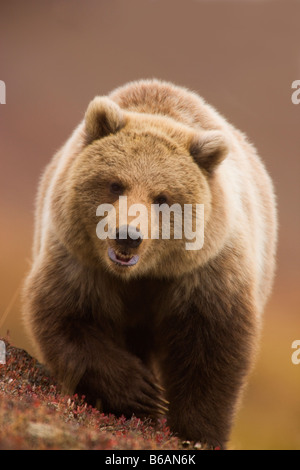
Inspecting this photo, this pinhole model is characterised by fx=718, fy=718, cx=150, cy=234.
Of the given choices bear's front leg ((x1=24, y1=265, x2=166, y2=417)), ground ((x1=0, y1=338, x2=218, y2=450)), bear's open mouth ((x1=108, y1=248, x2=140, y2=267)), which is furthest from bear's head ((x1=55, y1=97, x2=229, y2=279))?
ground ((x1=0, y1=338, x2=218, y2=450))

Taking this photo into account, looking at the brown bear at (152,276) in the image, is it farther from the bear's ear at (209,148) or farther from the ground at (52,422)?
the ground at (52,422)

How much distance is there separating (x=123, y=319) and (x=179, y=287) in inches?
25.8

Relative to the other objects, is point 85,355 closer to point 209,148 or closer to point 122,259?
point 122,259

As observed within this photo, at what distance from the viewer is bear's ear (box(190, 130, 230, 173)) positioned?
17.9 feet

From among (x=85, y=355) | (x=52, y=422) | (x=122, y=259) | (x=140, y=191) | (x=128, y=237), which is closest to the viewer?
(x=52, y=422)

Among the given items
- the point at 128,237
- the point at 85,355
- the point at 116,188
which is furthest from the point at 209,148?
the point at 85,355

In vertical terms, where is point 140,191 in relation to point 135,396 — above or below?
above

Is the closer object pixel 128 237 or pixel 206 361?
pixel 128 237

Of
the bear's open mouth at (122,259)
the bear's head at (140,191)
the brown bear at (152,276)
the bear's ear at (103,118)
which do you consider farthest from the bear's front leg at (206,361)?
A: the bear's ear at (103,118)

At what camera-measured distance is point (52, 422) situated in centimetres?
422

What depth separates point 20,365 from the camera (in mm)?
6301

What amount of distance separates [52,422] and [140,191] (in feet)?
5.84

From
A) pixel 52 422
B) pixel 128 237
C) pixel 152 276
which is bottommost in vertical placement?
pixel 52 422

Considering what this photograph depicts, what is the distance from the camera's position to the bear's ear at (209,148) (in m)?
5.45
